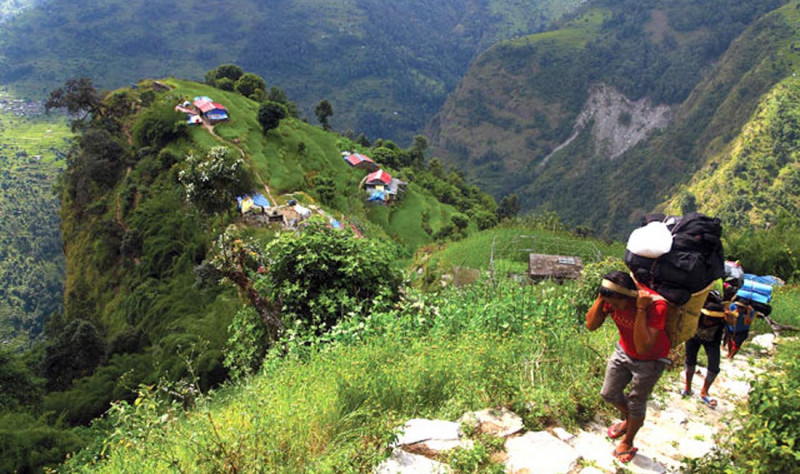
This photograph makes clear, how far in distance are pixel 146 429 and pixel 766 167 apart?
87.3 m

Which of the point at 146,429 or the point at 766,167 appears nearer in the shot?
the point at 146,429

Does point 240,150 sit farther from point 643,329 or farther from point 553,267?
point 643,329

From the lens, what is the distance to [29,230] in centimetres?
7056

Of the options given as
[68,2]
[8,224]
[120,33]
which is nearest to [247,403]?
[8,224]

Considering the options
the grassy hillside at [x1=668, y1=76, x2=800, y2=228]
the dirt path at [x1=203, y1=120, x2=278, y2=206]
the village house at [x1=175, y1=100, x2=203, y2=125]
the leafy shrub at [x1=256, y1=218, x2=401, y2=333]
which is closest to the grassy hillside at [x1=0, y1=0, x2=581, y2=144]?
the grassy hillside at [x1=668, y1=76, x2=800, y2=228]

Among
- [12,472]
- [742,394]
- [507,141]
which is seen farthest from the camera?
[507,141]

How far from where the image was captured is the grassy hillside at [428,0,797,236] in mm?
99625

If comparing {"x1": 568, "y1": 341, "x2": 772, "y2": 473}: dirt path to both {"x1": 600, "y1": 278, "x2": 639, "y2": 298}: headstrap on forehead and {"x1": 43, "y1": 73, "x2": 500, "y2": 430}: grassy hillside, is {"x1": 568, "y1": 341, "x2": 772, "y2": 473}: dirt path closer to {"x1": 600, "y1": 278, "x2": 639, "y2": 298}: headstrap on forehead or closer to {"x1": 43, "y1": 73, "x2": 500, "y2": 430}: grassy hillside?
{"x1": 600, "y1": 278, "x2": 639, "y2": 298}: headstrap on forehead

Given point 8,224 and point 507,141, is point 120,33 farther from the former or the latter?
point 507,141

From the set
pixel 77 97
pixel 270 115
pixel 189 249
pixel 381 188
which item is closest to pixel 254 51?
pixel 77 97

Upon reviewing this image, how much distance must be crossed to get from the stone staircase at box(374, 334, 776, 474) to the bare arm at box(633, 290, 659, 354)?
0.53 m

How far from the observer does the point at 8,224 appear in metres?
70.1

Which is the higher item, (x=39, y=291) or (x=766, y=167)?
(x=766, y=167)

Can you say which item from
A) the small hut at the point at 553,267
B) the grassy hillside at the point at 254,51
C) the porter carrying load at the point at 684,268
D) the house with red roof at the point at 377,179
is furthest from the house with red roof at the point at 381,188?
the grassy hillside at the point at 254,51
